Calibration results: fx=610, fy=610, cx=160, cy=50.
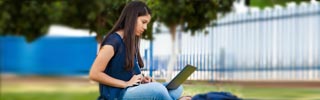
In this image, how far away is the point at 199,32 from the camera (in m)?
10.7

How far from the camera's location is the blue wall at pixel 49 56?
668cm

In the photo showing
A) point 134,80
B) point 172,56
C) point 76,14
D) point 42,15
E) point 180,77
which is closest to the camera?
point 134,80

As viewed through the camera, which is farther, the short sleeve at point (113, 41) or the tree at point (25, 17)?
the tree at point (25, 17)

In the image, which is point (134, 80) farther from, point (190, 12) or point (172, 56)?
point (190, 12)

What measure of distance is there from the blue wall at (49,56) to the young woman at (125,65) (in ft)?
8.97

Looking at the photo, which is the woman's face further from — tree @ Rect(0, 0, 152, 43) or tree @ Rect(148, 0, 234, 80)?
tree @ Rect(0, 0, 152, 43)

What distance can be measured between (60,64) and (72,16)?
10.2ft

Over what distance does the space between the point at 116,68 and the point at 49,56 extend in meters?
5.81

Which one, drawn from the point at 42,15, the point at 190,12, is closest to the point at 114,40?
the point at 190,12

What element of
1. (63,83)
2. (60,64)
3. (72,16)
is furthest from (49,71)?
(72,16)

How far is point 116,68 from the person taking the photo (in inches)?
119

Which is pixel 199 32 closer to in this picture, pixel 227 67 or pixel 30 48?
pixel 227 67

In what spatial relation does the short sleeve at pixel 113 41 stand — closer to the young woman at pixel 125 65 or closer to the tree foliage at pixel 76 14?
the young woman at pixel 125 65

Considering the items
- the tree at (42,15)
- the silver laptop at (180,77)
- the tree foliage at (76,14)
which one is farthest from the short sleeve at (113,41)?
the tree at (42,15)
